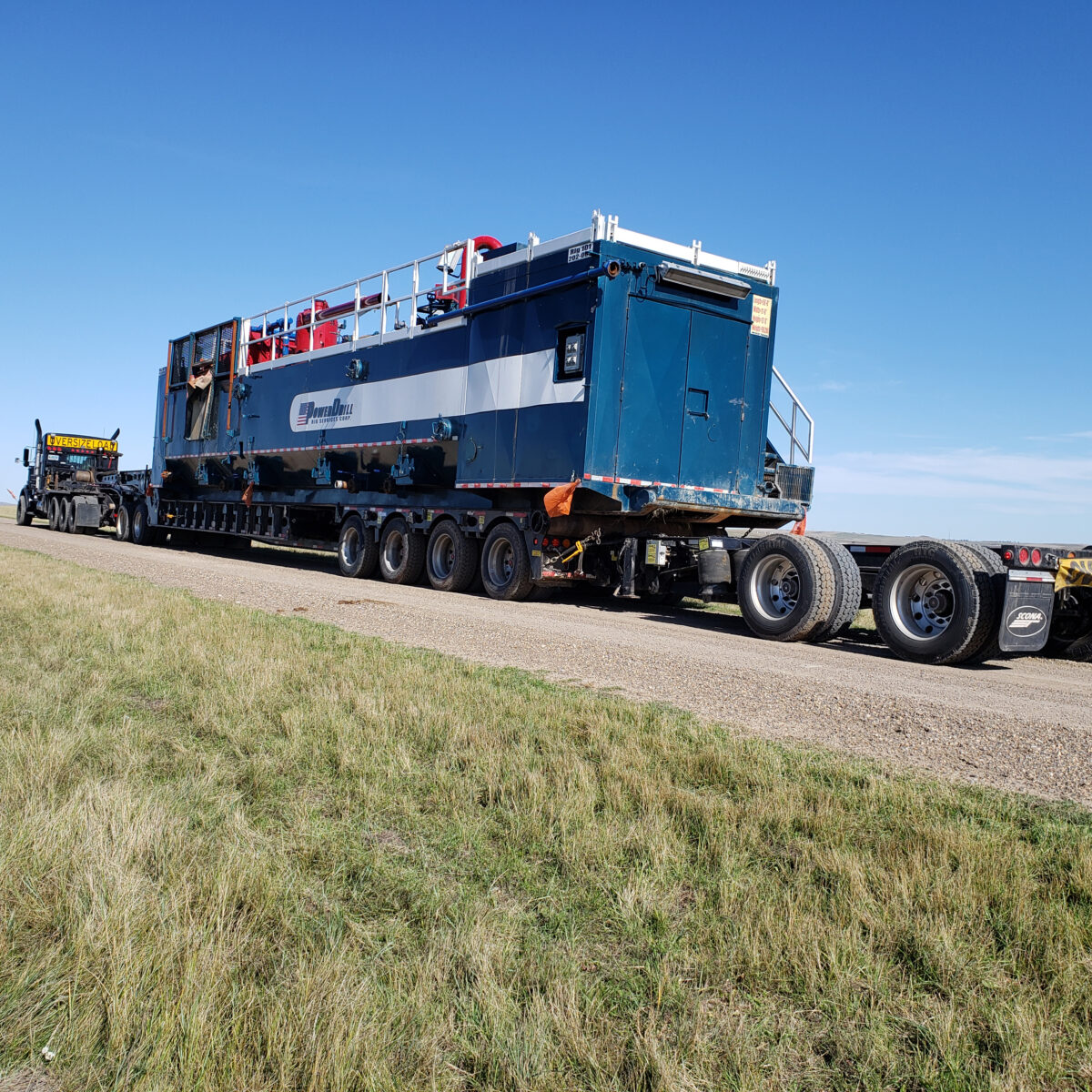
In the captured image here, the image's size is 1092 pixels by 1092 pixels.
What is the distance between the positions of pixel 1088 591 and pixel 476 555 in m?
7.93

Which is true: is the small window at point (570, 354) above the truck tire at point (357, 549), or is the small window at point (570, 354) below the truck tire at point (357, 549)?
above

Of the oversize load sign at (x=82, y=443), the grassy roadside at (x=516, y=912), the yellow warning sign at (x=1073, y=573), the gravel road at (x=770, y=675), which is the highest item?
the oversize load sign at (x=82, y=443)

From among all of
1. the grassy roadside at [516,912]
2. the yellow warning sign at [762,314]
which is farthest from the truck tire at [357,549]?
the grassy roadside at [516,912]

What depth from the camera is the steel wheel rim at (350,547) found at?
1714 cm

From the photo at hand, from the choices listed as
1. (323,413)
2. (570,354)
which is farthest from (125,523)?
(570,354)

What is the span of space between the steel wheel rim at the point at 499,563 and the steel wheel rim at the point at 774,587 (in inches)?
161

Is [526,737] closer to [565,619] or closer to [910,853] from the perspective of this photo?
[910,853]

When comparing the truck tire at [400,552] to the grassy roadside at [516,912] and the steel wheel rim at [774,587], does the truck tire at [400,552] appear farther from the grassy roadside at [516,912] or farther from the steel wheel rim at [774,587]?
the grassy roadside at [516,912]

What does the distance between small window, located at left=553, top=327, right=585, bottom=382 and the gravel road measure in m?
2.90

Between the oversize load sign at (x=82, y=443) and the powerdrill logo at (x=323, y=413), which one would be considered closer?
the powerdrill logo at (x=323, y=413)

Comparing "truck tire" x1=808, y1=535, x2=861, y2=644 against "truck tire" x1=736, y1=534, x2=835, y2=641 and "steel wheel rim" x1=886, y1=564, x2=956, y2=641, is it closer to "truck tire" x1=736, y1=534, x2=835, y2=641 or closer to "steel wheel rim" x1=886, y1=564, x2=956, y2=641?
"truck tire" x1=736, y1=534, x2=835, y2=641

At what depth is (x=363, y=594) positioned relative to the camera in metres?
12.8

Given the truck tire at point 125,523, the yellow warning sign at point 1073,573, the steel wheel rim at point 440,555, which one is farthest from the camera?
the truck tire at point 125,523

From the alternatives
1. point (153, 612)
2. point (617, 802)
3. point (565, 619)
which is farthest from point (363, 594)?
point (617, 802)
